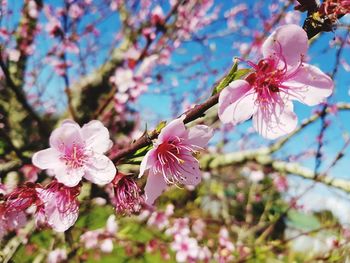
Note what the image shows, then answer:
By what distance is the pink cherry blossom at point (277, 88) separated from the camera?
106 centimetres

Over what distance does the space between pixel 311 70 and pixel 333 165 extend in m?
2.74

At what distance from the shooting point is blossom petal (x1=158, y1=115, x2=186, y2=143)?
1.06 meters

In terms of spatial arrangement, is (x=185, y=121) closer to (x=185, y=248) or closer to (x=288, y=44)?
(x=288, y=44)

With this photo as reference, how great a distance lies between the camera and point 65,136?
4.26 feet

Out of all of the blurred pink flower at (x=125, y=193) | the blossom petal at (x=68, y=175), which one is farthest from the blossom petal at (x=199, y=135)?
the blossom petal at (x=68, y=175)

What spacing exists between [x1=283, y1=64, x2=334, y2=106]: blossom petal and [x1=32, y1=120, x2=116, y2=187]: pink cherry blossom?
0.68 m

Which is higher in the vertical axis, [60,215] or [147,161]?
[147,161]

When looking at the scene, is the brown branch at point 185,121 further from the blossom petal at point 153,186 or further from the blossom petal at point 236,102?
the blossom petal at point 153,186

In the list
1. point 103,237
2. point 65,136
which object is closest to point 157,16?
point 103,237

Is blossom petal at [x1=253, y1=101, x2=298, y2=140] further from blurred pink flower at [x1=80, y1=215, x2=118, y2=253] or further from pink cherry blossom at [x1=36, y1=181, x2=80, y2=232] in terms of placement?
blurred pink flower at [x1=80, y1=215, x2=118, y2=253]

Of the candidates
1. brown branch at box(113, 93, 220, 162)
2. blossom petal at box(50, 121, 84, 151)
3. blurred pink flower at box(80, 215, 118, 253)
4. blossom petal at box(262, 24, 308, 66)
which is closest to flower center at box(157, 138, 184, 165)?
brown branch at box(113, 93, 220, 162)

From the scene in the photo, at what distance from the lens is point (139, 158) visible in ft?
3.77

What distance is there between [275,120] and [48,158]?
0.85 m

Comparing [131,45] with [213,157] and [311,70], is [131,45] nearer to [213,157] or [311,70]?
[213,157]
